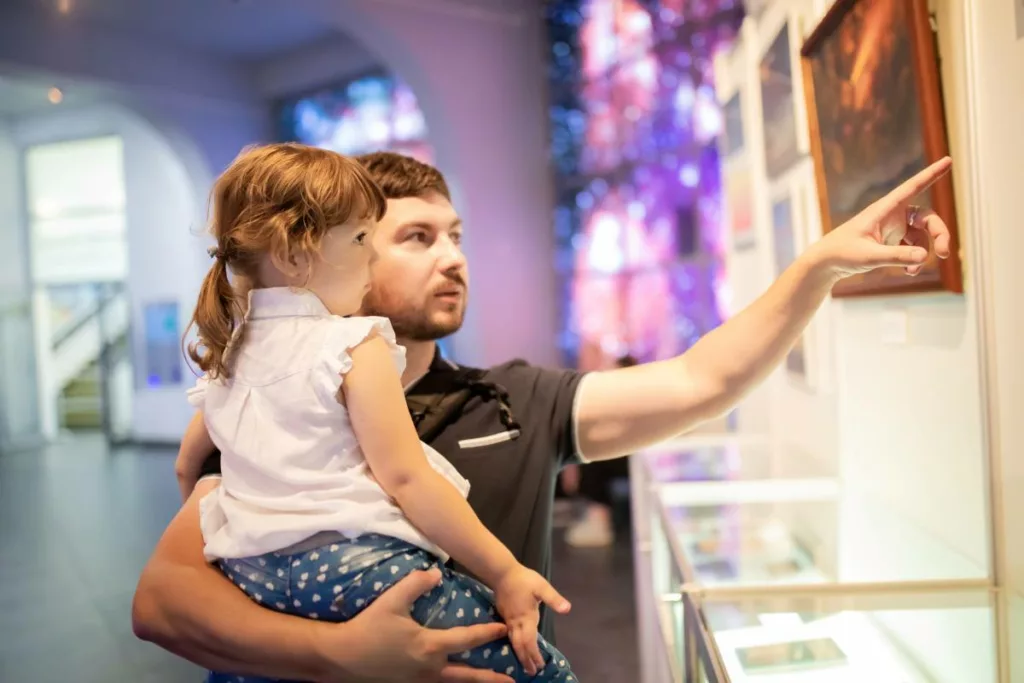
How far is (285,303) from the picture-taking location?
1.09 meters

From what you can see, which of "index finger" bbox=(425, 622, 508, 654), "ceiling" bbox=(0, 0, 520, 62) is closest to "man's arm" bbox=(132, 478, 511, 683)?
"index finger" bbox=(425, 622, 508, 654)

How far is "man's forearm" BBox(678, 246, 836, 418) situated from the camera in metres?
1.24

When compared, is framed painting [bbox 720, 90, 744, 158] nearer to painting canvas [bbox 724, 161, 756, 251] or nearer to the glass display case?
painting canvas [bbox 724, 161, 756, 251]

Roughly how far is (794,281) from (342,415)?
0.77 meters

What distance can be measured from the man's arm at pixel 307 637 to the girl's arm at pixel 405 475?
65 mm

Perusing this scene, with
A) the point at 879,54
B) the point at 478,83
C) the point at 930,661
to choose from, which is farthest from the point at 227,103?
the point at 930,661

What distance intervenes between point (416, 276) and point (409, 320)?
3.5 inches

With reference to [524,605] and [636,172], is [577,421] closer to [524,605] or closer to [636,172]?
[524,605]

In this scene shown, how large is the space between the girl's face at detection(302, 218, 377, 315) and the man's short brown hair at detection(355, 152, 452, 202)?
0.42 meters

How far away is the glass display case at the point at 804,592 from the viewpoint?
138 centimetres

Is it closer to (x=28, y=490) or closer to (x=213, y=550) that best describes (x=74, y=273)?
(x=28, y=490)

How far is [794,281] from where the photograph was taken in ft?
4.09

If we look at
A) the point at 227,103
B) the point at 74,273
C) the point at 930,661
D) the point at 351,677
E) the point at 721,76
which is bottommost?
the point at 930,661

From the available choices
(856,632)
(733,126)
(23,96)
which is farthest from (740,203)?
(23,96)
